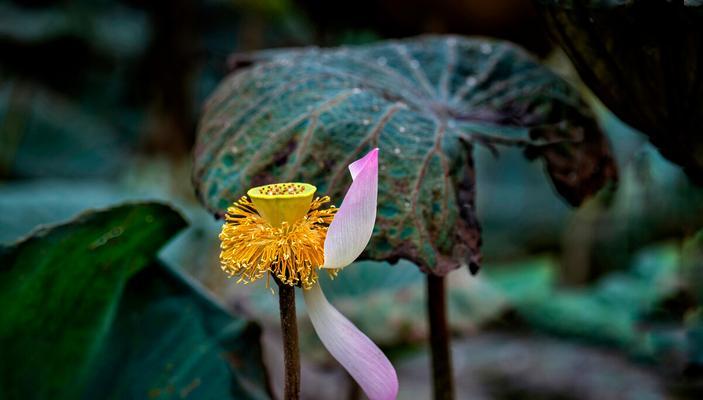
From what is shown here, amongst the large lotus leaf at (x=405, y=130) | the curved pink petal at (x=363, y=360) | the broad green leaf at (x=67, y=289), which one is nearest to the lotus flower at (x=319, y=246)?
the curved pink petal at (x=363, y=360)

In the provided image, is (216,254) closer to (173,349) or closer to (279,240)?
(173,349)

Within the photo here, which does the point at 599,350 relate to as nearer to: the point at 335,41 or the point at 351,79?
the point at 335,41

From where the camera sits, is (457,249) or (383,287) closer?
(457,249)

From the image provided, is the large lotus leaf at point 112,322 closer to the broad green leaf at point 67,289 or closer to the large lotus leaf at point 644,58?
the broad green leaf at point 67,289

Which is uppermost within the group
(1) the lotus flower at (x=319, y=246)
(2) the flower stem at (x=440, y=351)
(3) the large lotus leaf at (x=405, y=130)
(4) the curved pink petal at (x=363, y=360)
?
(3) the large lotus leaf at (x=405, y=130)

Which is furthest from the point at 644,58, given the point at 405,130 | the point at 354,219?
the point at 354,219

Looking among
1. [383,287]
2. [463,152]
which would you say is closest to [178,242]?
[383,287]

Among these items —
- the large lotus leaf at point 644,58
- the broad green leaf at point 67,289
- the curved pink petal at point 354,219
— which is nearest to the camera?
the curved pink petal at point 354,219

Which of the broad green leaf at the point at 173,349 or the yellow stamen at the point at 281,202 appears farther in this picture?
the broad green leaf at the point at 173,349
